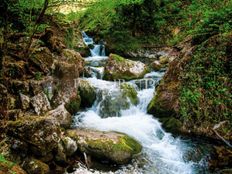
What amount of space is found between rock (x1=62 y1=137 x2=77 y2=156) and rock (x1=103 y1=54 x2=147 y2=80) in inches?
217

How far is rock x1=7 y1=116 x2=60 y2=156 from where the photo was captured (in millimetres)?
6891

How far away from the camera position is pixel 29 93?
355 inches

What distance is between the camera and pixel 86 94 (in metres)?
11.6

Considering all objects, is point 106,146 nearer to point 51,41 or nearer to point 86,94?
point 86,94

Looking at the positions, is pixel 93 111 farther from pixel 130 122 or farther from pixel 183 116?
pixel 183 116

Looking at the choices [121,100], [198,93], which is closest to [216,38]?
[198,93]

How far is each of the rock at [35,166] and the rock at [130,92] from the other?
5.13 meters

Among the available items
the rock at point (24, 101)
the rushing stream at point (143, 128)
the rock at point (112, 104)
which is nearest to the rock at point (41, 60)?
the rock at point (24, 101)

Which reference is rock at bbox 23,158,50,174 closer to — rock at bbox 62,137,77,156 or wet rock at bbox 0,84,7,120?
rock at bbox 62,137,77,156

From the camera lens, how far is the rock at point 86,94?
1152 cm

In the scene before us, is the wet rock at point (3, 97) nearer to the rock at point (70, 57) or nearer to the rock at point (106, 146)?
the rock at point (106, 146)

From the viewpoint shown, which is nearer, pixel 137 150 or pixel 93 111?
pixel 137 150

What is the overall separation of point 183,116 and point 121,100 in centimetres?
240

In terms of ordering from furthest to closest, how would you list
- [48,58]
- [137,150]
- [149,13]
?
[149,13] → [48,58] → [137,150]
